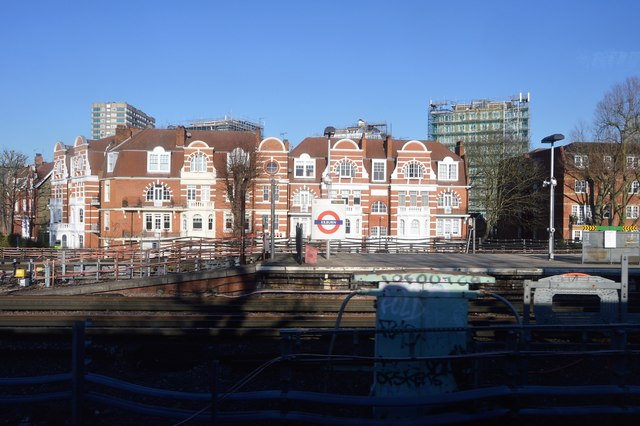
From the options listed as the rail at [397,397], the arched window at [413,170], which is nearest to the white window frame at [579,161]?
the arched window at [413,170]

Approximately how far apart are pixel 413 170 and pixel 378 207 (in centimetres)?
478

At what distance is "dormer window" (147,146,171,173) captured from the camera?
49000 millimetres

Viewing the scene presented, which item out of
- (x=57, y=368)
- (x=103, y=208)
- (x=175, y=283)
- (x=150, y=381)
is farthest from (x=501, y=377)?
(x=103, y=208)

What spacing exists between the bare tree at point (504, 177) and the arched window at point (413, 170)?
8.16m

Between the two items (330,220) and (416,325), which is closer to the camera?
(416,325)

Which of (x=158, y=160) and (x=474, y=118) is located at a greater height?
(x=474, y=118)

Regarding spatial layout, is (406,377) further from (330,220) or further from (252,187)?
(252,187)

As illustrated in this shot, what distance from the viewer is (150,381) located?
26.7 feet

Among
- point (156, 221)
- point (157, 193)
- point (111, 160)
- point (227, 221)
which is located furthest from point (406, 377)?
point (111, 160)

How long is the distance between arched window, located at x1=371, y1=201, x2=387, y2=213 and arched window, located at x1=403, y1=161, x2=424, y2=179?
11.5 ft

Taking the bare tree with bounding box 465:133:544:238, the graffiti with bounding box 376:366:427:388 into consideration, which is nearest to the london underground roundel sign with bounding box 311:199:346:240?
the graffiti with bounding box 376:366:427:388

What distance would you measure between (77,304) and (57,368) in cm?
625

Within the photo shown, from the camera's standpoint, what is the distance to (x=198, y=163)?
48.7m

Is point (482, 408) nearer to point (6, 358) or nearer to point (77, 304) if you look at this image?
point (6, 358)
